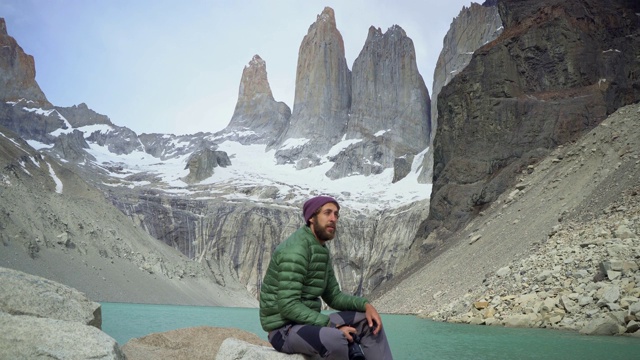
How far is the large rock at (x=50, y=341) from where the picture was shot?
4.92 m

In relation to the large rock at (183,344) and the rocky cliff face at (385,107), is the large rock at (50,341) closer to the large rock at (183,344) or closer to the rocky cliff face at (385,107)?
the large rock at (183,344)

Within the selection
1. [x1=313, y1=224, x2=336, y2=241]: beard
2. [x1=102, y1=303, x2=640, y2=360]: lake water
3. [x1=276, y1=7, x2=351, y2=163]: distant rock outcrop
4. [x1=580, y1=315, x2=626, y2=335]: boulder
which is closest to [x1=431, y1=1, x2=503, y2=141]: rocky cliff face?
[x1=276, y1=7, x2=351, y2=163]: distant rock outcrop

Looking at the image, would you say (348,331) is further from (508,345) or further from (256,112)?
(256,112)

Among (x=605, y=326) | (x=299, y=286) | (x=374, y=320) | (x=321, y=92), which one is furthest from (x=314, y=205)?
(x=321, y=92)

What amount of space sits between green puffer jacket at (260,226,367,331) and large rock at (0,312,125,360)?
1464 millimetres

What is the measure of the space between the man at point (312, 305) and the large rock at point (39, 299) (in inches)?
113

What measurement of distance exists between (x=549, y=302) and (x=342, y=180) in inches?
4678

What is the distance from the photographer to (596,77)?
1917 inches

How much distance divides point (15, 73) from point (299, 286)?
189 meters

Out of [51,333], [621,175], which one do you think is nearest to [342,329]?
[51,333]

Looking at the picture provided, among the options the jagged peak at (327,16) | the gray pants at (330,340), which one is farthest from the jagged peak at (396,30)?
the gray pants at (330,340)

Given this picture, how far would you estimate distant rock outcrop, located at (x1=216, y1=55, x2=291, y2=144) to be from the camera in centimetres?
18462

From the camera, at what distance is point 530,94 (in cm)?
5122

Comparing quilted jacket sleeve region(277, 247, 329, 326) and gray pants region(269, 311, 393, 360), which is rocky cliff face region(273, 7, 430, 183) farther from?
quilted jacket sleeve region(277, 247, 329, 326)
